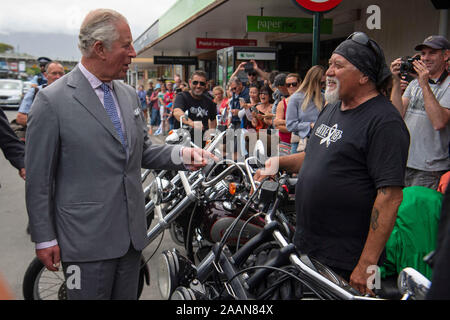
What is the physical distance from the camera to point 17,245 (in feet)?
15.2

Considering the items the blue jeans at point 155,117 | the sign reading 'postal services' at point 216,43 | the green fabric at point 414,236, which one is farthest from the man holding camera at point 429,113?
the blue jeans at point 155,117

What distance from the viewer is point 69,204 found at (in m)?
1.90

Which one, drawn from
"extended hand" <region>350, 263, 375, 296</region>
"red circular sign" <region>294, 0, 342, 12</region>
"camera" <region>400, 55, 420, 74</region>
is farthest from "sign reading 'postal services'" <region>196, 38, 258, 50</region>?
"extended hand" <region>350, 263, 375, 296</region>

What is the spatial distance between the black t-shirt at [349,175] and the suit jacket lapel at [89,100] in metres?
1.06

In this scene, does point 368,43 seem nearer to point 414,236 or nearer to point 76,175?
point 414,236

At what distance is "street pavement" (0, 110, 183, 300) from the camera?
369 centimetres

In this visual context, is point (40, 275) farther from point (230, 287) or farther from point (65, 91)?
point (230, 287)

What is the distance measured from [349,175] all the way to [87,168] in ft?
4.21

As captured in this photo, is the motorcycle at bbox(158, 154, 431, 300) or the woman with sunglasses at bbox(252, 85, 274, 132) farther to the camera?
the woman with sunglasses at bbox(252, 85, 274, 132)

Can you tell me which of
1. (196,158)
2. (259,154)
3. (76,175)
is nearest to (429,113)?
(259,154)

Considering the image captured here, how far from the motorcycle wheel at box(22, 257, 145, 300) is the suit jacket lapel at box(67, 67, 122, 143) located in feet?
5.03

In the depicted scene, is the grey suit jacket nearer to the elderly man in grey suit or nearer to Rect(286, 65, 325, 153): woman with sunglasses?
the elderly man in grey suit

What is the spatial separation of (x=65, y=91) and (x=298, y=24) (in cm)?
784

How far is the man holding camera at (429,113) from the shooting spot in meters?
3.29
